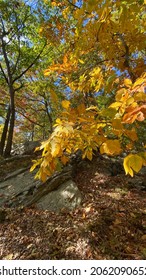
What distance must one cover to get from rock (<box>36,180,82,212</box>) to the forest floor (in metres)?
0.14

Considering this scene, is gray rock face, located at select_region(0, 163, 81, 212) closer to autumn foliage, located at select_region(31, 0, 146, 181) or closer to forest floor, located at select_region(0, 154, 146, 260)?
forest floor, located at select_region(0, 154, 146, 260)

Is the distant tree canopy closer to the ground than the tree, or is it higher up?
closer to the ground

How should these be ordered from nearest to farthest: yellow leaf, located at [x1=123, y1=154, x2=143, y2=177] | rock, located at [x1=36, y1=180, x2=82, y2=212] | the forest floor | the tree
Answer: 1. yellow leaf, located at [x1=123, y1=154, x2=143, y2=177]
2. the forest floor
3. rock, located at [x1=36, y1=180, x2=82, y2=212]
4. the tree

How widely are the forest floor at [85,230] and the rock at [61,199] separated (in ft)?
0.47

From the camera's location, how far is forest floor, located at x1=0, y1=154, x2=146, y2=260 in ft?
9.57

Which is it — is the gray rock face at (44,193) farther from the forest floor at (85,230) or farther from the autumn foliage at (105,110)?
the autumn foliage at (105,110)

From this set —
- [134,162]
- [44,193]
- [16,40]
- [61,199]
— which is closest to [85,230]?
[61,199]

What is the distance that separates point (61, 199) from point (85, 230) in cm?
121

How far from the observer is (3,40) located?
871cm

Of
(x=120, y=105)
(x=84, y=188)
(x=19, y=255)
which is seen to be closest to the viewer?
(x=120, y=105)

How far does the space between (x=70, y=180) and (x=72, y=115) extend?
3981mm

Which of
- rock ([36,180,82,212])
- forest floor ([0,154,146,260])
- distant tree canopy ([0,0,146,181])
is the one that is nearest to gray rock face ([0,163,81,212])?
rock ([36,180,82,212])
